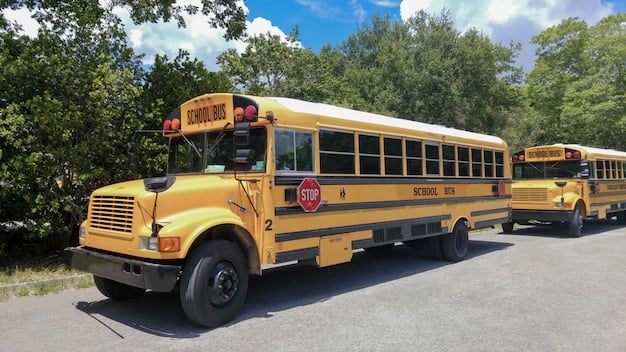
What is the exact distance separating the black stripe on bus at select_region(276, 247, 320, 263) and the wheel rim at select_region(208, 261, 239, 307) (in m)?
0.71

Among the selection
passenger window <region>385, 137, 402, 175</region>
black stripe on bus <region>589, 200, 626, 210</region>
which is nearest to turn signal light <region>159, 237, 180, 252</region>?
passenger window <region>385, 137, 402, 175</region>

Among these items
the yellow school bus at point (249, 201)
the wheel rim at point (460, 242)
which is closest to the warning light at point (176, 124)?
the yellow school bus at point (249, 201)

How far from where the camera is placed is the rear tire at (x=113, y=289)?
620 cm

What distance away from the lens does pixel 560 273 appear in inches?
323

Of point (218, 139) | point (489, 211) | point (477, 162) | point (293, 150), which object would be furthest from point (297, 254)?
point (489, 211)

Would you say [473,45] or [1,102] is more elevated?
[473,45]

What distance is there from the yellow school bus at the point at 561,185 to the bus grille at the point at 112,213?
11484 mm

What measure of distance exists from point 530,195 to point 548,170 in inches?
43.4

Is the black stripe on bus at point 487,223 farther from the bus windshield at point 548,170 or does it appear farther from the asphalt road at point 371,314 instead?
the bus windshield at point 548,170

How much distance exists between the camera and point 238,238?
561 cm

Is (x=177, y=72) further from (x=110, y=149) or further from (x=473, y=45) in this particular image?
(x=473, y=45)

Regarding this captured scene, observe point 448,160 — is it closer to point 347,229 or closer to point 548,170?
point 347,229

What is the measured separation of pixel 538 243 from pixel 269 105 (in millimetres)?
9025

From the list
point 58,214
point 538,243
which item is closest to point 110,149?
point 58,214
